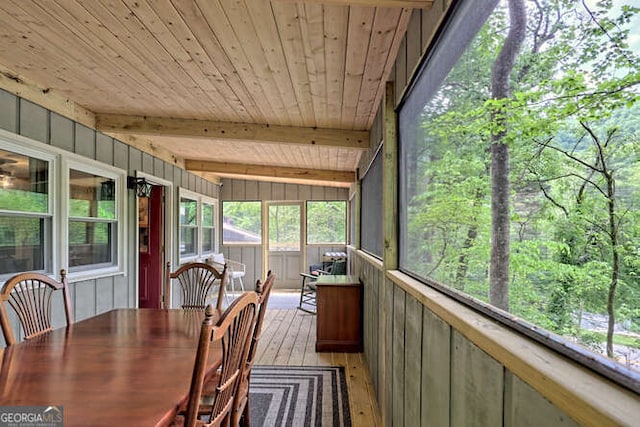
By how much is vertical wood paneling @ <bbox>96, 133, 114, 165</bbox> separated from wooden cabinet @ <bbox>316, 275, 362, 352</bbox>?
8.47 ft

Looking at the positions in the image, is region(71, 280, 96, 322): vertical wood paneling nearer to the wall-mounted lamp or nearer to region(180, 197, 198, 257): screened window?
the wall-mounted lamp

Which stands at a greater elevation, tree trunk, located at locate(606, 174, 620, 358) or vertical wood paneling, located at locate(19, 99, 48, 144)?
vertical wood paneling, located at locate(19, 99, 48, 144)

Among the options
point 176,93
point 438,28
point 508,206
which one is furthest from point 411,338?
point 176,93

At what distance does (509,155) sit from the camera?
0.81m

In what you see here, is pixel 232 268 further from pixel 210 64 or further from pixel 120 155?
pixel 210 64

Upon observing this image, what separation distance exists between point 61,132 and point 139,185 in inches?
46.8

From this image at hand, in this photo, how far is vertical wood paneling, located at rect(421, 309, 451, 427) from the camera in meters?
1.11

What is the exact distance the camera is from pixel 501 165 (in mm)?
850

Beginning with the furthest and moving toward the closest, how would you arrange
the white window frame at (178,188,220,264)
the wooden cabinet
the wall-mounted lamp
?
the white window frame at (178,188,220,264)
the wall-mounted lamp
the wooden cabinet

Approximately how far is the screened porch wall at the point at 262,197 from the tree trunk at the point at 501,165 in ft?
22.1

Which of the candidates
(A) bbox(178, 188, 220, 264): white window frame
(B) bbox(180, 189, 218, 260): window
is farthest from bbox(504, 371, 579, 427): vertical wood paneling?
(B) bbox(180, 189, 218, 260): window

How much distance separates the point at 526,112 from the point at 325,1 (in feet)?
3.32

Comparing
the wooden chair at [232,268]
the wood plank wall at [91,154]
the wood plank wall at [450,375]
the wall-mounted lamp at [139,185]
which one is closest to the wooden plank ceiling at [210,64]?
the wood plank wall at [91,154]

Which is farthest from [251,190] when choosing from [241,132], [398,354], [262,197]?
[398,354]
